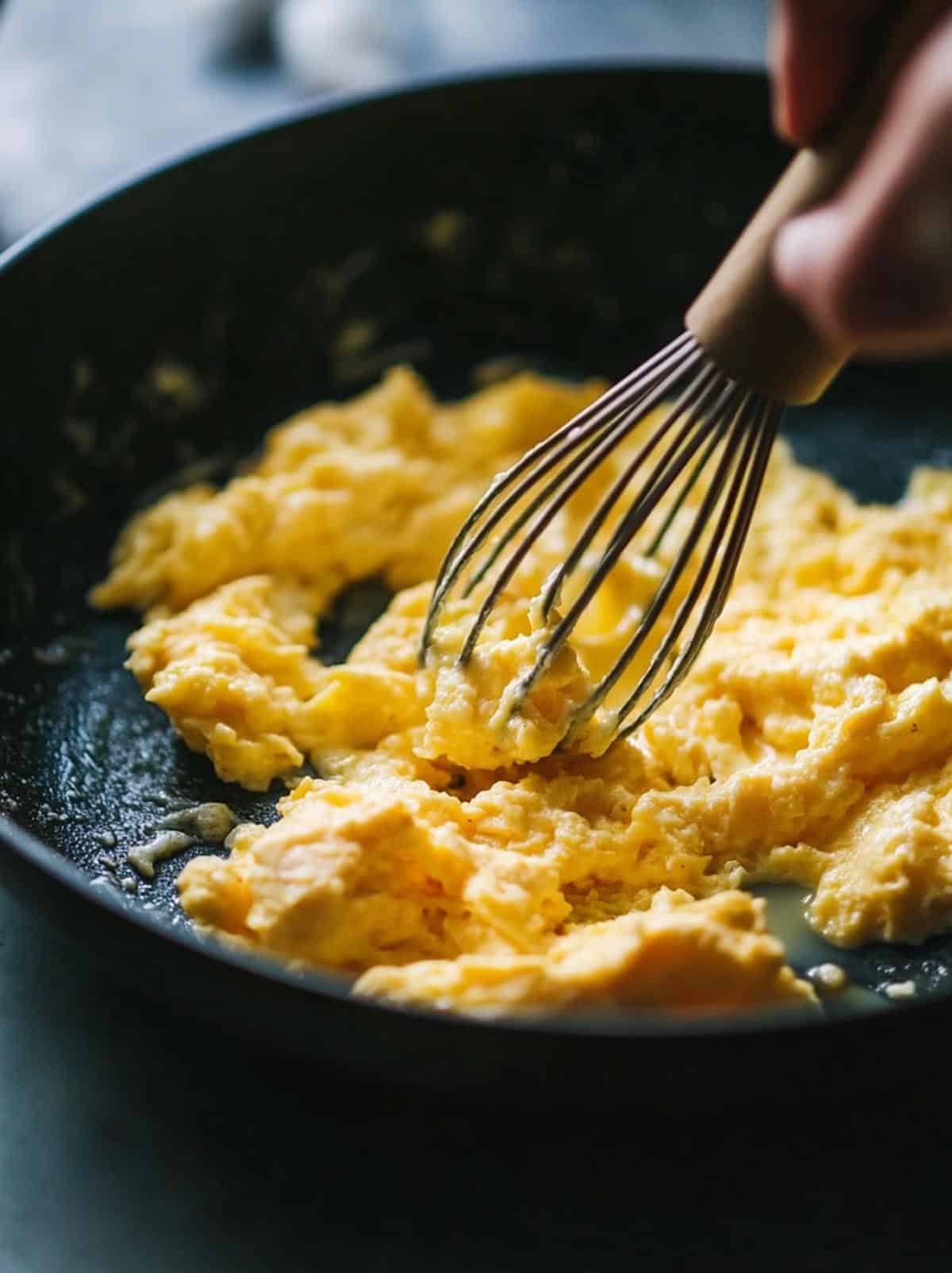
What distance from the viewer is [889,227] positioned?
0.83 metres

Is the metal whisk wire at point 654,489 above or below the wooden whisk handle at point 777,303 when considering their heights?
below

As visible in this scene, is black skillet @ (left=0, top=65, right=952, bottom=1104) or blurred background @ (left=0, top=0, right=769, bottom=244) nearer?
black skillet @ (left=0, top=65, right=952, bottom=1104)

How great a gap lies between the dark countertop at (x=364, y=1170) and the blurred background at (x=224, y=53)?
117cm

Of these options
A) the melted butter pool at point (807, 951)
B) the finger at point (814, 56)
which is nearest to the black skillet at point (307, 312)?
the melted butter pool at point (807, 951)

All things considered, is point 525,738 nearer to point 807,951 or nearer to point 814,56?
point 807,951

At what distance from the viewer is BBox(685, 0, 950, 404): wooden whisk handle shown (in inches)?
37.8

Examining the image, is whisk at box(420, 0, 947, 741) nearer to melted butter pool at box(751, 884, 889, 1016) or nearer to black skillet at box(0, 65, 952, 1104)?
melted butter pool at box(751, 884, 889, 1016)

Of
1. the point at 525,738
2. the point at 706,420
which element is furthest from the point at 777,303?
the point at 525,738

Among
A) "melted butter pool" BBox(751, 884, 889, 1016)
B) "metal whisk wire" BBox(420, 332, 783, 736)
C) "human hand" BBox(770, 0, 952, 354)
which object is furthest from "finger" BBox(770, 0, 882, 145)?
"melted butter pool" BBox(751, 884, 889, 1016)

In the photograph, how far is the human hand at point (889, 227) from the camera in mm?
823

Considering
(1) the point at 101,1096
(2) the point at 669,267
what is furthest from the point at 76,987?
(2) the point at 669,267

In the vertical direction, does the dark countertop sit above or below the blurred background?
below

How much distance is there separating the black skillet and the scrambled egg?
0.06m

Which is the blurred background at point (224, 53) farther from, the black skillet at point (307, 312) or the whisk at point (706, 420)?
the whisk at point (706, 420)
